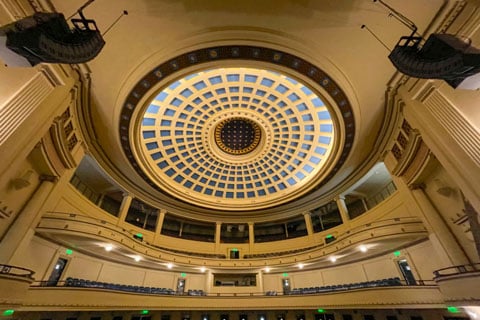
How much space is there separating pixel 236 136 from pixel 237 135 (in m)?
0.13

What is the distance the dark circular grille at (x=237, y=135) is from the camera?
57.9 ft

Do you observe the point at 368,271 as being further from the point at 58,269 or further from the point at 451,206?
the point at 58,269

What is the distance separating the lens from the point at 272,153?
62.6ft

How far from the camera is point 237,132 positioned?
18219mm

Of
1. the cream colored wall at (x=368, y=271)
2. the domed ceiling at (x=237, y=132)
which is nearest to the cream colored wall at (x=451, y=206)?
the cream colored wall at (x=368, y=271)

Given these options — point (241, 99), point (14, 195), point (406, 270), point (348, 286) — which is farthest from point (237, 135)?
point (406, 270)

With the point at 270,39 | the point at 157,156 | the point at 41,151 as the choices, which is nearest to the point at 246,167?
the point at 157,156

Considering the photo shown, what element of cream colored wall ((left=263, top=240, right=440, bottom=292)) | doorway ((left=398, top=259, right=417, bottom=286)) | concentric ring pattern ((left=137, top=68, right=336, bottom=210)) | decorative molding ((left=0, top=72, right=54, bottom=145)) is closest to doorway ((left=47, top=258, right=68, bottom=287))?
concentric ring pattern ((left=137, top=68, right=336, bottom=210))

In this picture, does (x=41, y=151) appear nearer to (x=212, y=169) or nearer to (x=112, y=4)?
(x=112, y=4)

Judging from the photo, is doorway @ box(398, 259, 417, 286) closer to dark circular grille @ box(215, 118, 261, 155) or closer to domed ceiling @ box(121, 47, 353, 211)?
domed ceiling @ box(121, 47, 353, 211)

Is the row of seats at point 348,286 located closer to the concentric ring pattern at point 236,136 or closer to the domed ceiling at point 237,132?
the domed ceiling at point 237,132

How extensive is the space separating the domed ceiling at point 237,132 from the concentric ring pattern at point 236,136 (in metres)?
0.07

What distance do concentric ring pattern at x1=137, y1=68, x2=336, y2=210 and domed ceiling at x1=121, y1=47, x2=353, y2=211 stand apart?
0.07 m

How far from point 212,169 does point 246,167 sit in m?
3.41
